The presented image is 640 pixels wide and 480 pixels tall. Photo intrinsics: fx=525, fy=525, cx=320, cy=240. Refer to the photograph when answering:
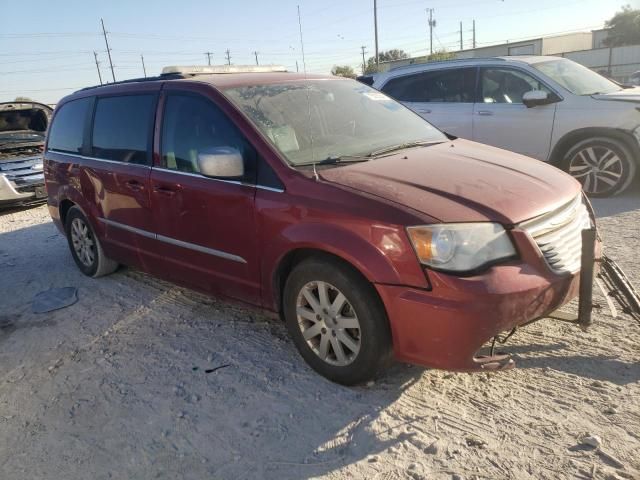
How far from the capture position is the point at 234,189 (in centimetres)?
330

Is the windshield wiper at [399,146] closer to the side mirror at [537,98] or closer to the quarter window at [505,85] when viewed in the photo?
the side mirror at [537,98]

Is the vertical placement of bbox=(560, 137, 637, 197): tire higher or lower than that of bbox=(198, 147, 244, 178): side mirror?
lower

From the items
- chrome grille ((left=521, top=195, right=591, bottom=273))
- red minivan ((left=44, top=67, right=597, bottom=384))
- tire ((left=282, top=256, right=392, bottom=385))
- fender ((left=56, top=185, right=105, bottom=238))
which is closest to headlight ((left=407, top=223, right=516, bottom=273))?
red minivan ((left=44, top=67, right=597, bottom=384))

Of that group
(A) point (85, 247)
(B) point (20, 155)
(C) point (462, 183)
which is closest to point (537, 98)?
(C) point (462, 183)

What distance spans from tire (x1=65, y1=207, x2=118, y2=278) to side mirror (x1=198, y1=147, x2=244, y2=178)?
226cm

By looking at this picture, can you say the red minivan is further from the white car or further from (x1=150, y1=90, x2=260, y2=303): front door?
the white car

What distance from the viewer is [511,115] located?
7051 mm

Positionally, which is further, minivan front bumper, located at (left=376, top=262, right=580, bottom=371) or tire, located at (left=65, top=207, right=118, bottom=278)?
tire, located at (left=65, top=207, right=118, bottom=278)

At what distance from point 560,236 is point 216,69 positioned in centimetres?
303

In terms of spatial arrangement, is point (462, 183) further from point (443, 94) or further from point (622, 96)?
point (443, 94)

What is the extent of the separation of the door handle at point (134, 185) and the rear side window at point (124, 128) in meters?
0.16

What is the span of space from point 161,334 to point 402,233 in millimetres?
2167

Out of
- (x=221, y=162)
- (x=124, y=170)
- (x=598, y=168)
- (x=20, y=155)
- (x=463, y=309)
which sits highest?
(x=221, y=162)

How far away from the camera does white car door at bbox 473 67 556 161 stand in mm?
6871
